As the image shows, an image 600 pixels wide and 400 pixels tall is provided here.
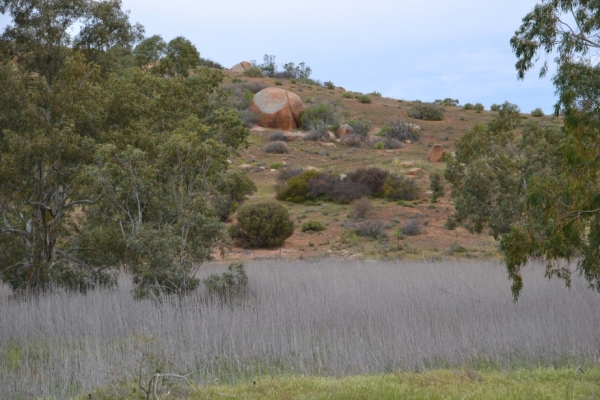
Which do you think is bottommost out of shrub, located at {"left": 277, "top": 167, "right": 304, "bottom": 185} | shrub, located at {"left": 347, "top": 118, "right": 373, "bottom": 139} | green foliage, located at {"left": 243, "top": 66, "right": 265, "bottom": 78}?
shrub, located at {"left": 277, "top": 167, "right": 304, "bottom": 185}

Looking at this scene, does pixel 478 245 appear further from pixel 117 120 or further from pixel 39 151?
pixel 39 151

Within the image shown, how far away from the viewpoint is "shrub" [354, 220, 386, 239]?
27572 millimetres

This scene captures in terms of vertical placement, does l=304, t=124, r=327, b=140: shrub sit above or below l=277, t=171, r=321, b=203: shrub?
above

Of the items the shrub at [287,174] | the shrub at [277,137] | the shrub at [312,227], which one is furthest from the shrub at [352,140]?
the shrub at [312,227]

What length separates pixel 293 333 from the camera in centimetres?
965

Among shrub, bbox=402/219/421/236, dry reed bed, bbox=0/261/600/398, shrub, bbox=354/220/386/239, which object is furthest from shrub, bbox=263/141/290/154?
dry reed bed, bbox=0/261/600/398

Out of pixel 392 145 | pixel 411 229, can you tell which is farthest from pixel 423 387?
pixel 392 145

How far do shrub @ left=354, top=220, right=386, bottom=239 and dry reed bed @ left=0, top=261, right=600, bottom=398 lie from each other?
1362 cm

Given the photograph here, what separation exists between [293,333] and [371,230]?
60.1 ft

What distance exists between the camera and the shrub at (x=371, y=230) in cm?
2757

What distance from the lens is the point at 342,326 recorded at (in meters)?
10.4

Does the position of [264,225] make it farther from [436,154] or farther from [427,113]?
[427,113]

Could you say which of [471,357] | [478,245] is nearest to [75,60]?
[471,357]

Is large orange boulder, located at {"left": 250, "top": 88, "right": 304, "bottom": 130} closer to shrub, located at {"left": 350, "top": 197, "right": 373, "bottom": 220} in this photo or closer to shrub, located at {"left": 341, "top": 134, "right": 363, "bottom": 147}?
shrub, located at {"left": 341, "top": 134, "right": 363, "bottom": 147}
